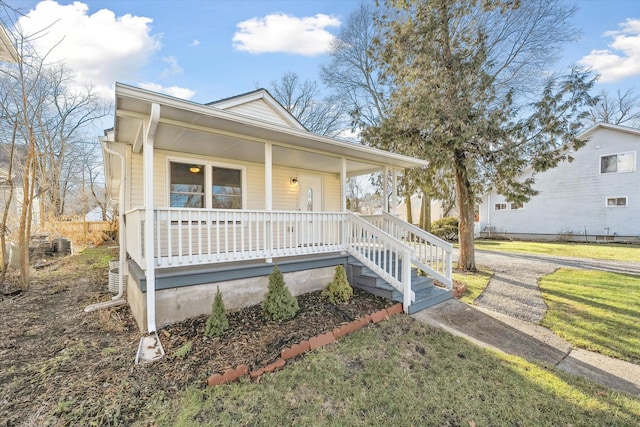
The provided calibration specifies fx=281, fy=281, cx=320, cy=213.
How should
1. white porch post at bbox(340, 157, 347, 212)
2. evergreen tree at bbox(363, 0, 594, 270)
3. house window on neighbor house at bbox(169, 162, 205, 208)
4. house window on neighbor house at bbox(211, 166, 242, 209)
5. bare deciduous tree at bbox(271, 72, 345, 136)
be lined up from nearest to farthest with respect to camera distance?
house window on neighbor house at bbox(169, 162, 205, 208) → white porch post at bbox(340, 157, 347, 212) → house window on neighbor house at bbox(211, 166, 242, 209) → evergreen tree at bbox(363, 0, 594, 270) → bare deciduous tree at bbox(271, 72, 345, 136)

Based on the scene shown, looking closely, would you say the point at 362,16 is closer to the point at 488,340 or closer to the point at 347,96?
the point at 347,96

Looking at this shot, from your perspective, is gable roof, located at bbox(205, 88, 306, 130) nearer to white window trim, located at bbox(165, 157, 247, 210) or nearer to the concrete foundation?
white window trim, located at bbox(165, 157, 247, 210)

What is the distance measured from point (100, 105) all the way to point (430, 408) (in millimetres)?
23281

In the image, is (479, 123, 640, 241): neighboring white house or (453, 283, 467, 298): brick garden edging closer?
(453, 283, 467, 298): brick garden edging

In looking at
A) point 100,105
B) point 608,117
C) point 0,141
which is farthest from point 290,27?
point 608,117

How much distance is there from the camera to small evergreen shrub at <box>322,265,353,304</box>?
17.3ft

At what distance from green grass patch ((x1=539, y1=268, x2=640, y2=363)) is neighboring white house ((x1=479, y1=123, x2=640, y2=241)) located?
27.7ft

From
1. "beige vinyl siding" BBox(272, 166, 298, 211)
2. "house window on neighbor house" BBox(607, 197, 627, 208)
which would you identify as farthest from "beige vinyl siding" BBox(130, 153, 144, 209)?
"house window on neighbor house" BBox(607, 197, 627, 208)

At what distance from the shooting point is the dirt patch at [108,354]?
2.64 meters

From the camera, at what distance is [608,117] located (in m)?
25.7

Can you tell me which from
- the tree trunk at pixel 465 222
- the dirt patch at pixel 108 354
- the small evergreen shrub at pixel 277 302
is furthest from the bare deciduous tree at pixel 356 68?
the dirt patch at pixel 108 354

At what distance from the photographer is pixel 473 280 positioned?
7605mm

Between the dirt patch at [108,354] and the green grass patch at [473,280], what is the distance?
7.63 ft

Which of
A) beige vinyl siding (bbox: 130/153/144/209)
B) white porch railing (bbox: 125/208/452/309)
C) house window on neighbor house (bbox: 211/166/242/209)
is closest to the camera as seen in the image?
white porch railing (bbox: 125/208/452/309)
